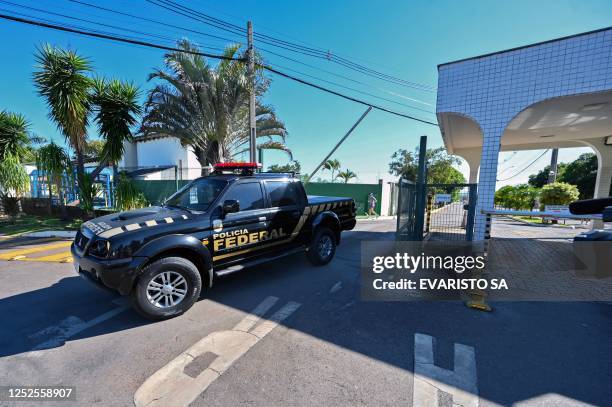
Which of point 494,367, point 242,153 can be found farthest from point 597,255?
point 242,153

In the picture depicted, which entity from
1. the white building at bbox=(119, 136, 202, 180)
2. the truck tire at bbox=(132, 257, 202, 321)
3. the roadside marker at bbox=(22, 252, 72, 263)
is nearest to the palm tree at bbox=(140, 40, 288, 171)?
the roadside marker at bbox=(22, 252, 72, 263)

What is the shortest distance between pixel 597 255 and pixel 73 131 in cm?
1365

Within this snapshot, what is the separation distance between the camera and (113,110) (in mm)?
9133

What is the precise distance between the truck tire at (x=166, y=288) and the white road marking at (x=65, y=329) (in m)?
0.61

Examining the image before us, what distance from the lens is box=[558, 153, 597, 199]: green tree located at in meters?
31.0

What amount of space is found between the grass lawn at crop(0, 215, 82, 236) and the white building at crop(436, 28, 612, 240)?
40.0 feet

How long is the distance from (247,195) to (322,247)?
2036 mm

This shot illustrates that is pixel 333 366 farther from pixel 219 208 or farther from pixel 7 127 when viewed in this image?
pixel 7 127

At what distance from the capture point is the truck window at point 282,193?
→ 463 centimetres

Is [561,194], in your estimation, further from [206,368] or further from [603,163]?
[206,368]

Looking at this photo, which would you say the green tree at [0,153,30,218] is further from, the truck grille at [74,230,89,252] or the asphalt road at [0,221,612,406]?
the truck grille at [74,230,89,252]

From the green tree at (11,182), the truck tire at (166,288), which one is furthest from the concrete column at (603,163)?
the green tree at (11,182)

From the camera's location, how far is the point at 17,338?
2.89 m

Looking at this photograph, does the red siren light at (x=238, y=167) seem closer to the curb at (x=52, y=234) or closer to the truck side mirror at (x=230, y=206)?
the truck side mirror at (x=230, y=206)
